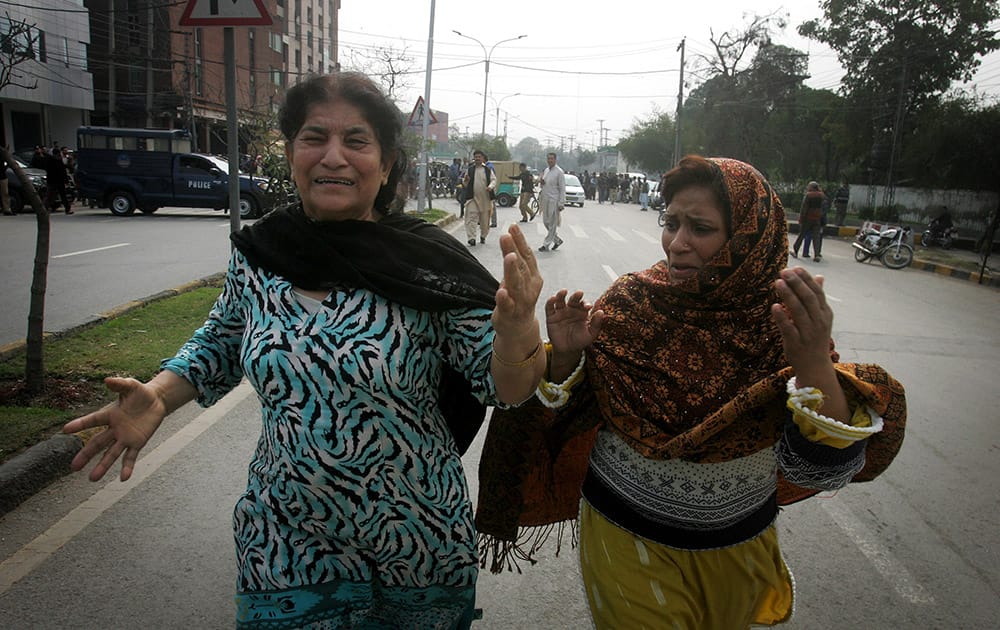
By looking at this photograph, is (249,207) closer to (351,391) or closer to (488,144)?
(351,391)

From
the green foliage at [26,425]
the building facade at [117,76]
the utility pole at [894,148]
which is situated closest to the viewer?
the green foliage at [26,425]

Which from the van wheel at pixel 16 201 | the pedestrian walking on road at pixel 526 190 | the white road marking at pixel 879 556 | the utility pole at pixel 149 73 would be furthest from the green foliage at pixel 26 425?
the utility pole at pixel 149 73

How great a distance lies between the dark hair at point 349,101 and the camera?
5.78 ft

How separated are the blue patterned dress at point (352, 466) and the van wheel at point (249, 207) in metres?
19.1

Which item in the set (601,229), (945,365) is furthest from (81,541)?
(601,229)

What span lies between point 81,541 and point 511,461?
223 centimetres

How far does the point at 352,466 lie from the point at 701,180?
1.08m

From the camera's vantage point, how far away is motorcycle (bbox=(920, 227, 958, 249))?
68.4 feet

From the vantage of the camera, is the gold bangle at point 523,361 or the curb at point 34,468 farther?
the curb at point 34,468

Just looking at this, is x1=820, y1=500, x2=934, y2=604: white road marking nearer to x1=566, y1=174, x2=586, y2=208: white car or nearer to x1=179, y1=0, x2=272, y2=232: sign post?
x1=179, y1=0, x2=272, y2=232: sign post

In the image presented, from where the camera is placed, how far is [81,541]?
10.7 ft

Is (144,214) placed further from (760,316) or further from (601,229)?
(760,316)

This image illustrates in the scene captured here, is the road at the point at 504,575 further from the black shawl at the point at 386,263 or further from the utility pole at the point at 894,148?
the utility pole at the point at 894,148

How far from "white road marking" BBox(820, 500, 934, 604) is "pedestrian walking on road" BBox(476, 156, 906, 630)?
1513mm
